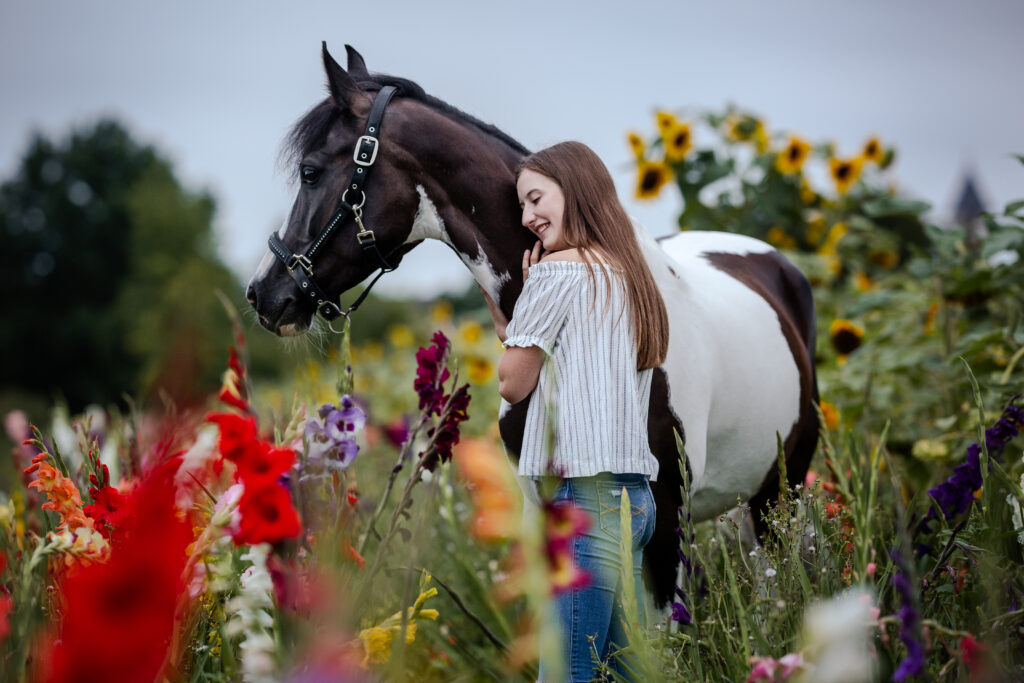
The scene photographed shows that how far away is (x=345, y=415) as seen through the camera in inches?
66.2

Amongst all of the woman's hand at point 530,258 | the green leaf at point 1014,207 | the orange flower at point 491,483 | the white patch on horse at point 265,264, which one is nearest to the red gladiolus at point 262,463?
the orange flower at point 491,483

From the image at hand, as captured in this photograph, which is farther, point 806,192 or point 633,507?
point 806,192

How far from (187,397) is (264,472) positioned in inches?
31.1

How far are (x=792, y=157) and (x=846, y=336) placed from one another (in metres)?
1.61

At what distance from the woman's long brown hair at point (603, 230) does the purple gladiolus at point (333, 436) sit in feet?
2.53

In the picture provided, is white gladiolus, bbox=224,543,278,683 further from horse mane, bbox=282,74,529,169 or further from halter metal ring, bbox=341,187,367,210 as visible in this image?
horse mane, bbox=282,74,529,169

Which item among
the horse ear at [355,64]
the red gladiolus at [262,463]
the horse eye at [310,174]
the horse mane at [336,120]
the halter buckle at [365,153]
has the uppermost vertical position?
the horse ear at [355,64]

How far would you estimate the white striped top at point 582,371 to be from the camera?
1886 mm

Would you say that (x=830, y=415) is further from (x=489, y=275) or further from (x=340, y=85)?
(x=340, y=85)

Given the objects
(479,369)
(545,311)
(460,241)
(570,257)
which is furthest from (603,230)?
(479,369)

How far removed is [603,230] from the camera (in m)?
2.08

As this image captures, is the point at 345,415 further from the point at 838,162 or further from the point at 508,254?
the point at 838,162

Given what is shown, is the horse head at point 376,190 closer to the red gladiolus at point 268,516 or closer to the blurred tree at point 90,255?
the red gladiolus at point 268,516

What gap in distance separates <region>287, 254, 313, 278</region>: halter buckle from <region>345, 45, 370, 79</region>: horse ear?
0.68m
